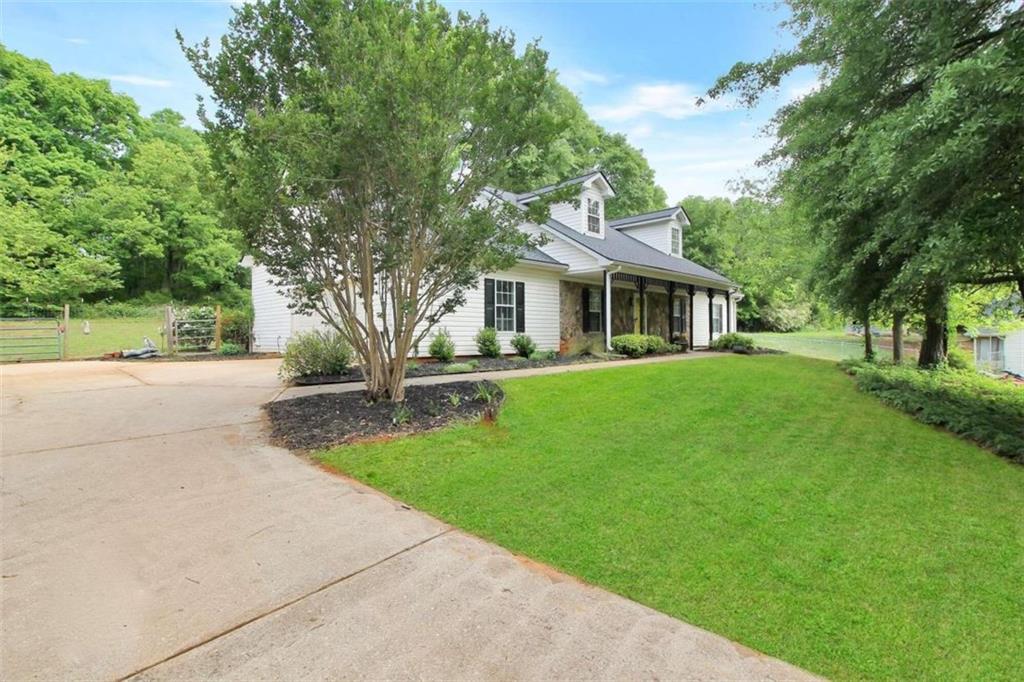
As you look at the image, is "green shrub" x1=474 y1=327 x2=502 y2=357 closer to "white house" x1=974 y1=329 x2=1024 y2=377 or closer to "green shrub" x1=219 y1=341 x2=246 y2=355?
"green shrub" x1=219 y1=341 x2=246 y2=355

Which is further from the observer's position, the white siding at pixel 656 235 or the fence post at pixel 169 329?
the white siding at pixel 656 235

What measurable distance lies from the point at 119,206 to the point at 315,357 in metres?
22.8

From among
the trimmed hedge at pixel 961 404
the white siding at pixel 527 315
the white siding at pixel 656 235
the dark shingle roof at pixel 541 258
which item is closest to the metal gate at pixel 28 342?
the white siding at pixel 527 315

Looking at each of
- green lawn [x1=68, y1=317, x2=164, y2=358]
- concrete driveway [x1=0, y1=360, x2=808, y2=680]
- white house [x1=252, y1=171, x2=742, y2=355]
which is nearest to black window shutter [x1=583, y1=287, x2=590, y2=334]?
white house [x1=252, y1=171, x2=742, y2=355]

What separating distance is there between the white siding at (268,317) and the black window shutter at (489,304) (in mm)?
6023

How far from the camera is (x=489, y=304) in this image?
13.8 m

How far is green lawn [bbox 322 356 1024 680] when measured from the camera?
239 cm

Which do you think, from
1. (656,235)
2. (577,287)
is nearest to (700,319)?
(656,235)

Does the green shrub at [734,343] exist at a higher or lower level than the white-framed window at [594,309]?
lower

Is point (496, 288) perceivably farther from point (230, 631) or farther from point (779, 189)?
point (230, 631)

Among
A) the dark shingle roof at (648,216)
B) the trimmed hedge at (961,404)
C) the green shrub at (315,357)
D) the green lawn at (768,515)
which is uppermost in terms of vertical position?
the dark shingle roof at (648,216)

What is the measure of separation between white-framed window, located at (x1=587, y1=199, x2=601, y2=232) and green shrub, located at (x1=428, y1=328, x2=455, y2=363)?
7.94 metres

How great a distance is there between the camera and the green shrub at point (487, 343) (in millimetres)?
13156

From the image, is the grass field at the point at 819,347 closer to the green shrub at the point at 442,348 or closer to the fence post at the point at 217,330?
the green shrub at the point at 442,348
